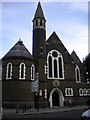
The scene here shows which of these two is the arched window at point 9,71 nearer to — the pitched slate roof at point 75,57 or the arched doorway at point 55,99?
the arched doorway at point 55,99

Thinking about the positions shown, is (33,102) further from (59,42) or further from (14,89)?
(59,42)

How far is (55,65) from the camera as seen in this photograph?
43.2 m

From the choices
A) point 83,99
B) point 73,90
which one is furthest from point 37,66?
point 83,99

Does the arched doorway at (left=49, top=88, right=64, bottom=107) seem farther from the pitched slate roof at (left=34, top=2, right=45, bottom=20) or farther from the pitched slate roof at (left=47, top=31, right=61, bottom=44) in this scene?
the pitched slate roof at (left=34, top=2, right=45, bottom=20)

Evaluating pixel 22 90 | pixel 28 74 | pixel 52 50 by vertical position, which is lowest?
pixel 22 90

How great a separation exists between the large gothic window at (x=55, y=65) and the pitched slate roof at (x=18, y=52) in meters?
5.02

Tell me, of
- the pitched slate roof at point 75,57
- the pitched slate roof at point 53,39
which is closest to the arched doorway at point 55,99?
the pitched slate roof at point 53,39

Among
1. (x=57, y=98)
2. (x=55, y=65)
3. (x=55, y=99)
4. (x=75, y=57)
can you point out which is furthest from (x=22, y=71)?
(x=75, y=57)

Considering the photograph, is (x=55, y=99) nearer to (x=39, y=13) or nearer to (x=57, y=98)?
(x=57, y=98)

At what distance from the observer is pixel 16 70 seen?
37156mm

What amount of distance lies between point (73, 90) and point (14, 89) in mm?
14616

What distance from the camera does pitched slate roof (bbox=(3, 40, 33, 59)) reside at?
38.2m

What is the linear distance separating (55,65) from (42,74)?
4227 mm

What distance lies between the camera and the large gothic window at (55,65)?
4241 centimetres
